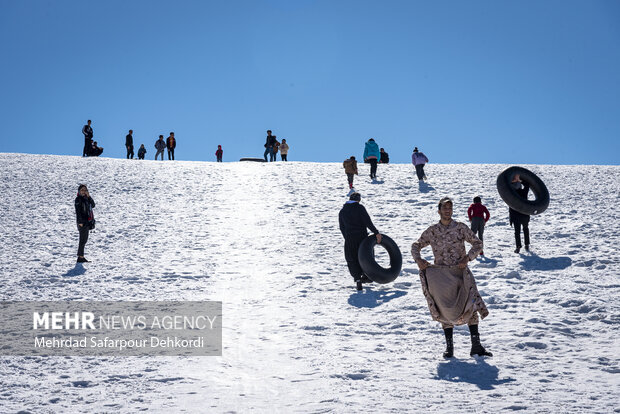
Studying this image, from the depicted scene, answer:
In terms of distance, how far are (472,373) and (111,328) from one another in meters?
4.78

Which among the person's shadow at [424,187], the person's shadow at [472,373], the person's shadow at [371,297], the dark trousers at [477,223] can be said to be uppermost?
the person's shadow at [424,187]

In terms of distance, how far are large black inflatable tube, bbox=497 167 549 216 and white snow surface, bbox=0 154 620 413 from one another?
0.86 m

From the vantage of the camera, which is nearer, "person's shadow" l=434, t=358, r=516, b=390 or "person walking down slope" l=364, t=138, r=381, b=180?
"person's shadow" l=434, t=358, r=516, b=390

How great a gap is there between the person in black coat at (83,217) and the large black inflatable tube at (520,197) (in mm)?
9155

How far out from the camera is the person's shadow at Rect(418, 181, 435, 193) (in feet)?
67.3

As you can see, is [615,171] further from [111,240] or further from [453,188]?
[111,240]

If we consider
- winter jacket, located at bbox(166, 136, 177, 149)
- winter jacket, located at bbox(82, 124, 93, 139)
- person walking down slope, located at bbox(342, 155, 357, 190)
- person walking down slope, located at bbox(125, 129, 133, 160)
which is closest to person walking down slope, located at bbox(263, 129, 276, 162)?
winter jacket, located at bbox(166, 136, 177, 149)

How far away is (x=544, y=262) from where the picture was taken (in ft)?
37.9

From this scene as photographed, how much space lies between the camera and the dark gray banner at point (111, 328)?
6.94 m

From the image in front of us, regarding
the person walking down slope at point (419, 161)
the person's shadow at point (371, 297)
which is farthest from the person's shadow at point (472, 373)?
the person walking down slope at point (419, 161)

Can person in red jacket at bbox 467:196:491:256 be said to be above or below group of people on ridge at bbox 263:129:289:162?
below

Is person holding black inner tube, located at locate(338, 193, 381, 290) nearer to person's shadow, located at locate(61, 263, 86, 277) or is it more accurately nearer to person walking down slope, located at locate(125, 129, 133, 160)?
person's shadow, located at locate(61, 263, 86, 277)

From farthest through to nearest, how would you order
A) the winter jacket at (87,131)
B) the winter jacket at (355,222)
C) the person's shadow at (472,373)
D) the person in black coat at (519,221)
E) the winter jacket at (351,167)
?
the winter jacket at (87,131) → the winter jacket at (351,167) → the person in black coat at (519,221) → the winter jacket at (355,222) → the person's shadow at (472,373)

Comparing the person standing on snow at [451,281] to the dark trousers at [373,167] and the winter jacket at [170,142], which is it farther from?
the winter jacket at [170,142]
